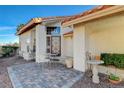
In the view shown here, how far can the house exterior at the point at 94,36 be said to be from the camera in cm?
1127

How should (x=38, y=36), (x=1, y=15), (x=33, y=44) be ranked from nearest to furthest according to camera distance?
(x=38, y=36) → (x=33, y=44) → (x=1, y=15)

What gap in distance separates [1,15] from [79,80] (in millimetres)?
16817

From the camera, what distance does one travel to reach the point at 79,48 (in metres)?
13.2

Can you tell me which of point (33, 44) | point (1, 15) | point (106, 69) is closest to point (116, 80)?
Result: point (106, 69)

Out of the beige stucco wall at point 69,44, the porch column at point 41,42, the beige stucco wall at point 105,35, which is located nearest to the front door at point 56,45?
the porch column at point 41,42

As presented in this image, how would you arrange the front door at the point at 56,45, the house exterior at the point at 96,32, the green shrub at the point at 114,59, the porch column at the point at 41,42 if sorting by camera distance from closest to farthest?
the house exterior at the point at 96,32 < the green shrub at the point at 114,59 < the porch column at the point at 41,42 < the front door at the point at 56,45

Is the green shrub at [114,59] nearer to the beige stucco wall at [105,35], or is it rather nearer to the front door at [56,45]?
the beige stucco wall at [105,35]

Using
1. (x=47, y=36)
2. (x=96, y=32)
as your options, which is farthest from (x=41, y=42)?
(x=96, y=32)

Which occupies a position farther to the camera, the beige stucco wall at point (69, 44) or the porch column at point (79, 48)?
the beige stucco wall at point (69, 44)

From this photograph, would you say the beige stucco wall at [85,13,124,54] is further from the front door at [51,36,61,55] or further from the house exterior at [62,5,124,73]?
the front door at [51,36,61,55]

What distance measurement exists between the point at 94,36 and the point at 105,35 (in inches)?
35.1
